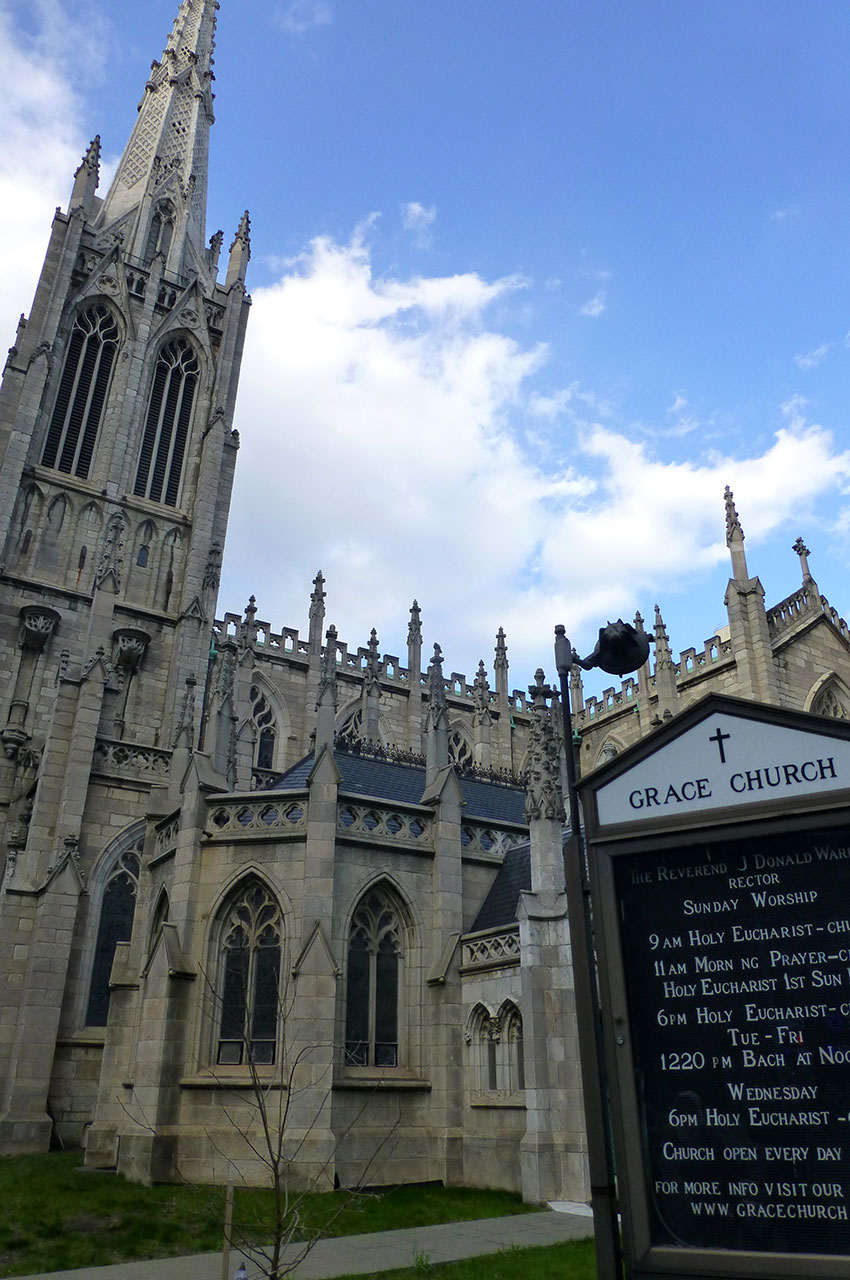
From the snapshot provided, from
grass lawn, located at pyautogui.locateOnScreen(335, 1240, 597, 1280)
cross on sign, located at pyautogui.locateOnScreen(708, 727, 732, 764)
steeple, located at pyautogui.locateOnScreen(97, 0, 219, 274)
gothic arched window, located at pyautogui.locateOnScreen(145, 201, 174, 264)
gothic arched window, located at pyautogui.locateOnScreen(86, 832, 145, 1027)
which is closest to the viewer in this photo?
cross on sign, located at pyautogui.locateOnScreen(708, 727, 732, 764)

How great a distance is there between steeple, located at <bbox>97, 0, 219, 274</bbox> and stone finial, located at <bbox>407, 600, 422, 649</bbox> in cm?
1890

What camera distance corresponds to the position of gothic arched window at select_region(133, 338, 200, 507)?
36.1 metres

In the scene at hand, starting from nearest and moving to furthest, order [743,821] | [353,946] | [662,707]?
1. [743,821]
2. [353,946]
3. [662,707]

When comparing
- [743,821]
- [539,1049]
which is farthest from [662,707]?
[743,821]

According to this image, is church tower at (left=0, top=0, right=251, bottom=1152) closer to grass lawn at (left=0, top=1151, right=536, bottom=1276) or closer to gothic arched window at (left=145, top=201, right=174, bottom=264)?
gothic arched window at (left=145, top=201, right=174, bottom=264)

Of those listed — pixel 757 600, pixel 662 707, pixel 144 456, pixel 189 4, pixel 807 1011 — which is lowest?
pixel 807 1011

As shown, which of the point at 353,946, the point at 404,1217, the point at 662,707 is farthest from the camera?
the point at 662,707

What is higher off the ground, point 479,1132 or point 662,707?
point 662,707

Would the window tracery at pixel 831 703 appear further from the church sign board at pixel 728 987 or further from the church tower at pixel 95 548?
the church sign board at pixel 728 987

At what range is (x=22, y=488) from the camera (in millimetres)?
32531

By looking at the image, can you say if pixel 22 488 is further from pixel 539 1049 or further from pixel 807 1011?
pixel 807 1011

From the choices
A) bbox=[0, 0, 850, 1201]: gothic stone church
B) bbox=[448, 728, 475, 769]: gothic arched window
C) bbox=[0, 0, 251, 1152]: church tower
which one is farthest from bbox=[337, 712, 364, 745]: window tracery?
bbox=[0, 0, 251, 1152]: church tower

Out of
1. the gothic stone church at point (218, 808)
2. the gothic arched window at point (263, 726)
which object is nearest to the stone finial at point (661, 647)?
the gothic stone church at point (218, 808)

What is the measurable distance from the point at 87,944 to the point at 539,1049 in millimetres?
13656
